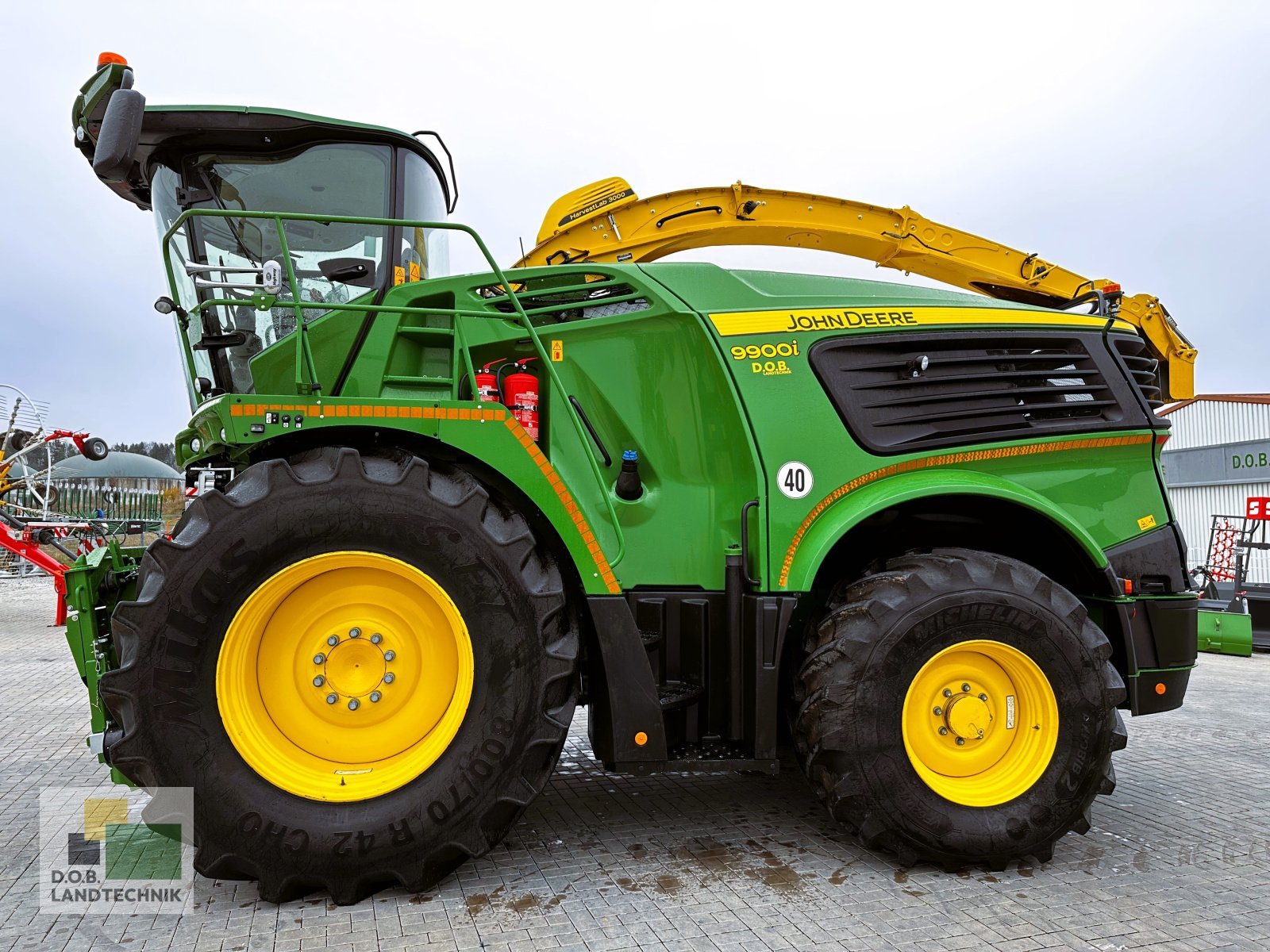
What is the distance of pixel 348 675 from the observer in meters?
3.10

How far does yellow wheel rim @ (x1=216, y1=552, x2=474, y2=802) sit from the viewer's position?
9.82ft

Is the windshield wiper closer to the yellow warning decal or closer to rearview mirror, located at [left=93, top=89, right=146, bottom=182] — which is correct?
rearview mirror, located at [left=93, top=89, right=146, bottom=182]

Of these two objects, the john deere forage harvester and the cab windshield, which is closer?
the john deere forage harvester

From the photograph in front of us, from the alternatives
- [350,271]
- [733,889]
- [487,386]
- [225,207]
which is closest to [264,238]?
[225,207]

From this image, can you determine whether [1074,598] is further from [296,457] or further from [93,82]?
[93,82]

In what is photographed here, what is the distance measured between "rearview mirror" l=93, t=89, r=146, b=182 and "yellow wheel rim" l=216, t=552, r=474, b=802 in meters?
1.59

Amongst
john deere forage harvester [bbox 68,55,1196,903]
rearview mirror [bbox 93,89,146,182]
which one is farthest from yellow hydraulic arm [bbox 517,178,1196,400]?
rearview mirror [bbox 93,89,146,182]

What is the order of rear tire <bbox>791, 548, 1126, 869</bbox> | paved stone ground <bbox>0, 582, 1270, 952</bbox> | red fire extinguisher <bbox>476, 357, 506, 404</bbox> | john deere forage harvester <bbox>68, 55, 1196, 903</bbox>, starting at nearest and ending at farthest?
paved stone ground <bbox>0, 582, 1270, 952</bbox>, john deere forage harvester <bbox>68, 55, 1196, 903</bbox>, rear tire <bbox>791, 548, 1126, 869</bbox>, red fire extinguisher <bbox>476, 357, 506, 404</bbox>

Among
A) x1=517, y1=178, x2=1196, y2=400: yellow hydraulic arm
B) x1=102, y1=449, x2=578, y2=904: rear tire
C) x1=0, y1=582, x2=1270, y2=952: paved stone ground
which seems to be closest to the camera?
x1=0, y1=582, x2=1270, y2=952: paved stone ground

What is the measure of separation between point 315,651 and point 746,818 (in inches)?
84.4

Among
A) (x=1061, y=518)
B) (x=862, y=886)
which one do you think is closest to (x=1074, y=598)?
(x=1061, y=518)

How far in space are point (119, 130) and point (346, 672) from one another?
6.95 ft

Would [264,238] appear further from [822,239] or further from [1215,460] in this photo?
[1215,460]

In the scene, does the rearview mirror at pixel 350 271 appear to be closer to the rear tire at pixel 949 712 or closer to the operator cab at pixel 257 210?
the operator cab at pixel 257 210
